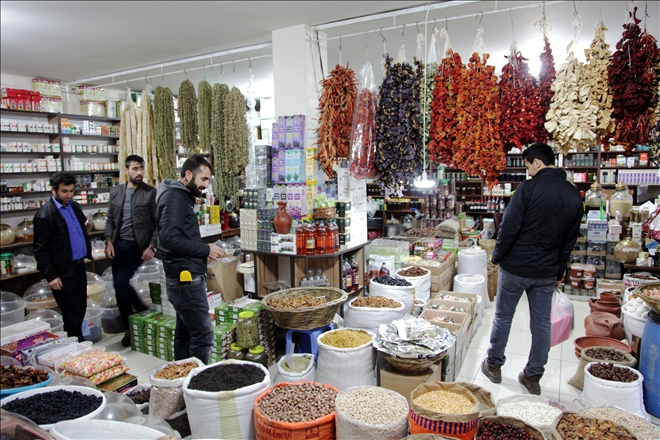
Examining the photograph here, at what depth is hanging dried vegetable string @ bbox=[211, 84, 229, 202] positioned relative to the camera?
15.1ft

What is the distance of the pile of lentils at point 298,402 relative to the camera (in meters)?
2.29

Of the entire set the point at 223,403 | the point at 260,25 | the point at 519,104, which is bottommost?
the point at 223,403

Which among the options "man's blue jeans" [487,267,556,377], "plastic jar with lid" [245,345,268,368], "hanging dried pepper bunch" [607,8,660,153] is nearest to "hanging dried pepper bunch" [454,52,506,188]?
"hanging dried pepper bunch" [607,8,660,153]

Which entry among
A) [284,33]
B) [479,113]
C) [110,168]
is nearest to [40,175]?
[110,168]

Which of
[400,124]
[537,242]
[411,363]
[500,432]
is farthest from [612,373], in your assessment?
[400,124]

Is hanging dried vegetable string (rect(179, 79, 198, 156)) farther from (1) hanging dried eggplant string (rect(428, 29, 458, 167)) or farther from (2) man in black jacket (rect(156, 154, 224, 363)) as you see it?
(1) hanging dried eggplant string (rect(428, 29, 458, 167))

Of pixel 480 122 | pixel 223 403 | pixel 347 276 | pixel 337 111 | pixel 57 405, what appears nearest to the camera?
pixel 57 405

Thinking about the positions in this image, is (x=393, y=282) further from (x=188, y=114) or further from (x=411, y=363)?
(x=188, y=114)

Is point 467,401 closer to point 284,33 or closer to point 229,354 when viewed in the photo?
point 229,354

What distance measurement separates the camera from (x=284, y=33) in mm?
4473

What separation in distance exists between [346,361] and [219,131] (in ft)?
9.56

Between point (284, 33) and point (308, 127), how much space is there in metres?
1.02

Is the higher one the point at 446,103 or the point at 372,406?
the point at 446,103

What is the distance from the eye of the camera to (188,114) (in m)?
4.84
